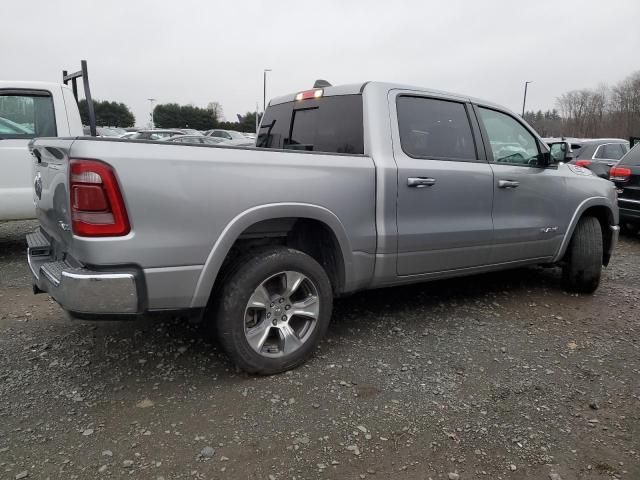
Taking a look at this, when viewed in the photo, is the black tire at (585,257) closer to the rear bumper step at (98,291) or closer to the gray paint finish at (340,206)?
the gray paint finish at (340,206)

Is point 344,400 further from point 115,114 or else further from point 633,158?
point 115,114

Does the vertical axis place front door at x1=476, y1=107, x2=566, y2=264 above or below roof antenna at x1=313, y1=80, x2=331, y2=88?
below

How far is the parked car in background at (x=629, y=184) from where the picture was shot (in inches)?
279

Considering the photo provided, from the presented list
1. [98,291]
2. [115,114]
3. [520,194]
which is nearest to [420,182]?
[520,194]

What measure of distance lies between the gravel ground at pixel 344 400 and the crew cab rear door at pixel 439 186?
1.94ft

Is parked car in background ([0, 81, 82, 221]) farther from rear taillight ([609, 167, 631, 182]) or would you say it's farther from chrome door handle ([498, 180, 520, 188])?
rear taillight ([609, 167, 631, 182])

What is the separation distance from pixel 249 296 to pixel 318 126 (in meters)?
1.59

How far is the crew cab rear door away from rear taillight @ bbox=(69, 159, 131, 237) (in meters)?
1.79

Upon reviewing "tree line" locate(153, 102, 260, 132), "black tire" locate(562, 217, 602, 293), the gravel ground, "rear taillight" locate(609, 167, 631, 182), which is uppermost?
"tree line" locate(153, 102, 260, 132)

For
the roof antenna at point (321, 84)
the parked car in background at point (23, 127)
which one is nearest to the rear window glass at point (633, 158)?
the roof antenna at point (321, 84)

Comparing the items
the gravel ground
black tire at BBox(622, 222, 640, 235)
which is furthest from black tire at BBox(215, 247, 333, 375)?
black tire at BBox(622, 222, 640, 235)

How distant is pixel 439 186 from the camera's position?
3588 mm

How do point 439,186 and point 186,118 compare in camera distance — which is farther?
point 186,118

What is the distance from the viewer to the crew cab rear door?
3.46m
